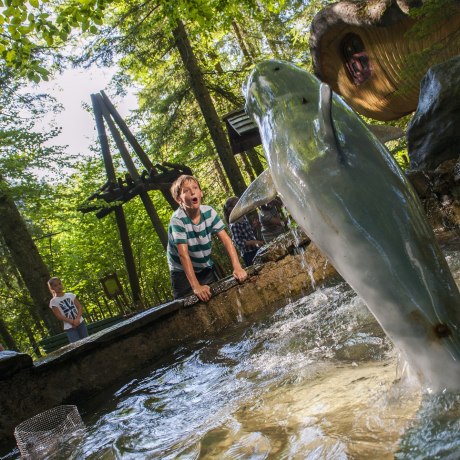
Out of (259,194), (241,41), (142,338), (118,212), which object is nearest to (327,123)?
(259,194)

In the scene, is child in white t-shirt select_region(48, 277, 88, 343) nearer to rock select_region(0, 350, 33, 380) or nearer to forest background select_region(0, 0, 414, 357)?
forest background select_region(0, 0, 414, 357)

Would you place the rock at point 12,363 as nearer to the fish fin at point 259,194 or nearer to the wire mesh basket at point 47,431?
the wire mesh basket at point 47,431

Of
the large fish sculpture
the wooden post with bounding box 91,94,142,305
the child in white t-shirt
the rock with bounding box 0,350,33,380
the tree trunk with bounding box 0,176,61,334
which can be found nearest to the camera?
the large fish sculpture

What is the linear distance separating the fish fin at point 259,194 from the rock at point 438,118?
5.25 metres

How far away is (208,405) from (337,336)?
47.8 inches

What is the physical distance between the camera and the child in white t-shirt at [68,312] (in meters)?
7.79

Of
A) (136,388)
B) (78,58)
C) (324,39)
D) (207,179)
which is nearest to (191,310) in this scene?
(136,388)

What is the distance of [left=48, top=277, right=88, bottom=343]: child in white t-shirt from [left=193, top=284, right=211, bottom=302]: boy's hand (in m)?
3.66

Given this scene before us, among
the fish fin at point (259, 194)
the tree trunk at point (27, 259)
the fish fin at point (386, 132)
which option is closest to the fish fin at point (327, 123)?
the fish fin at point (259, 194)

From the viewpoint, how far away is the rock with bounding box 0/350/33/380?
3.99 m

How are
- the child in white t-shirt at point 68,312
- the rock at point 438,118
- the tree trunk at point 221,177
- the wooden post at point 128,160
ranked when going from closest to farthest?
1. the rock at point 438,118
2. the child in white t-shirt at point 68,312
3. the wooden post at point 128,160
4. the tree trunk at point 221,177

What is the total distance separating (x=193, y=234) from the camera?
486cm

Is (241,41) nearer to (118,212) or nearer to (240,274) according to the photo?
(118,212)

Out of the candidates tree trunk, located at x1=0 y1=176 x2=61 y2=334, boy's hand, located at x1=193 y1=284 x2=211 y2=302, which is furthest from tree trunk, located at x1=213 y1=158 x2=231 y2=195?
boy's hand, located at x1=193 y1=284 x2=211 y2=302
